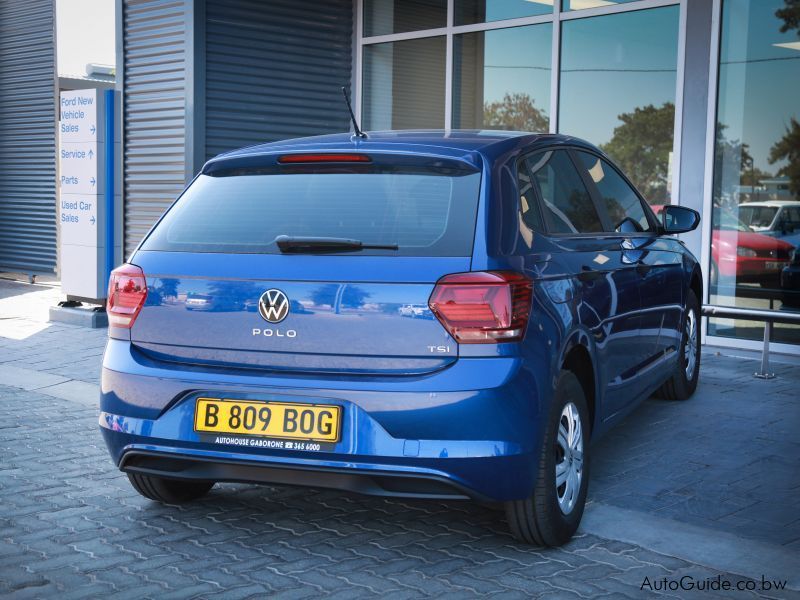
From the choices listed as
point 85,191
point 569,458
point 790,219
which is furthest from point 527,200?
point 85,191

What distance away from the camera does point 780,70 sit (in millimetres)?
9273

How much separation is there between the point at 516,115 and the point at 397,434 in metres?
8.41

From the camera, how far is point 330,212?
402 cm

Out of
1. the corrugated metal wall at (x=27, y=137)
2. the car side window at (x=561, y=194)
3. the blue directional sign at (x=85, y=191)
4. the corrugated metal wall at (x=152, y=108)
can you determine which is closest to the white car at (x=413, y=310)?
the car side window at (x=561, y=194)

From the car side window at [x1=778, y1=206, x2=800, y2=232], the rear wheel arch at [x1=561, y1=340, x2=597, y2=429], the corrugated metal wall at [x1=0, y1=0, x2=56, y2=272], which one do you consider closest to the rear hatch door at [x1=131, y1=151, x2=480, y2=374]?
the rear wheel arch at [x1=561, y1=340, x2=597, y2=429]

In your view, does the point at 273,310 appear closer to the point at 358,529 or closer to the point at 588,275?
the point at 358,529

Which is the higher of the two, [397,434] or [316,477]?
[397,434]

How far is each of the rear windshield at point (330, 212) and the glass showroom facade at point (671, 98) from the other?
6.15m

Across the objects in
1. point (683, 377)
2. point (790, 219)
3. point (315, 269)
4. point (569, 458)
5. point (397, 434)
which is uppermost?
point (790, 219)

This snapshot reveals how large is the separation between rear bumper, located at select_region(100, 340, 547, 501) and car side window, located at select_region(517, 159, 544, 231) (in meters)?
0.68

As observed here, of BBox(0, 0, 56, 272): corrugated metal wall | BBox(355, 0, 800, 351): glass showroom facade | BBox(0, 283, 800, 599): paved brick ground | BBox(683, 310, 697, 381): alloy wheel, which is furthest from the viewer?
BBox(0, 0, 56, 272): corrugated metal wall

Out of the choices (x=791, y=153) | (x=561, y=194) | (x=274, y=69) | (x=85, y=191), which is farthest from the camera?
(x=274, y=69)

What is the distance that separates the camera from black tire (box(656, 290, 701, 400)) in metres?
6.95

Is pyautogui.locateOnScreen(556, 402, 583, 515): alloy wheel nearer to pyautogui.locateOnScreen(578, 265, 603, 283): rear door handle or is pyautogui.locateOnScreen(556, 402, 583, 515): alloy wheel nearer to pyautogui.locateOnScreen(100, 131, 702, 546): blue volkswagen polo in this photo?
pyautogui.locateOnScreen(100, 131, 702, 546): blue volkswagen polo
